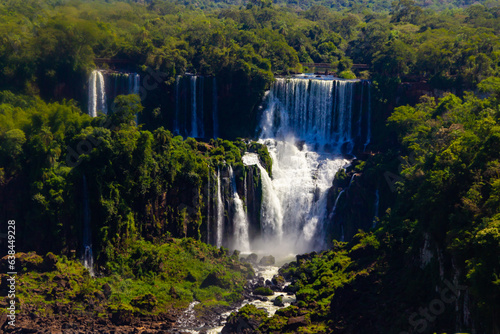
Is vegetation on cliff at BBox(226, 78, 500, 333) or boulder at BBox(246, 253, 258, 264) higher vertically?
vegetation on cliff at BBox(226, 78, 500, 333)

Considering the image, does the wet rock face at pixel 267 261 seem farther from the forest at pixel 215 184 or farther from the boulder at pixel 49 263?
the boulder at pixel 49 263

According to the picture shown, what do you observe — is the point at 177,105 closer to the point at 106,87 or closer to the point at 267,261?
the point at 106,87

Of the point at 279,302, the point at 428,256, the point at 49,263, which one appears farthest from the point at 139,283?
the point at 428,256

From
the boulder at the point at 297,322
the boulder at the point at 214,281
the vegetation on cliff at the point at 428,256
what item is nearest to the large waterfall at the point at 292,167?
the vegetation on cliff at the point at 428,256

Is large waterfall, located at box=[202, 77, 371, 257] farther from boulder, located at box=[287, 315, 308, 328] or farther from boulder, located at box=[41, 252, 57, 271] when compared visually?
boulder, located at box=[287, 315, 308, 328]

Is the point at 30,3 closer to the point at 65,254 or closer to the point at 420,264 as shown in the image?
the point at 65,254

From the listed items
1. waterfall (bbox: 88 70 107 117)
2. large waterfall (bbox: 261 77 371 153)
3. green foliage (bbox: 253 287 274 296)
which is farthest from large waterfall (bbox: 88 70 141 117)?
green foliage (bbox: 253 287 274 296)

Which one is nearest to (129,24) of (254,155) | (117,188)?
(254,155)
